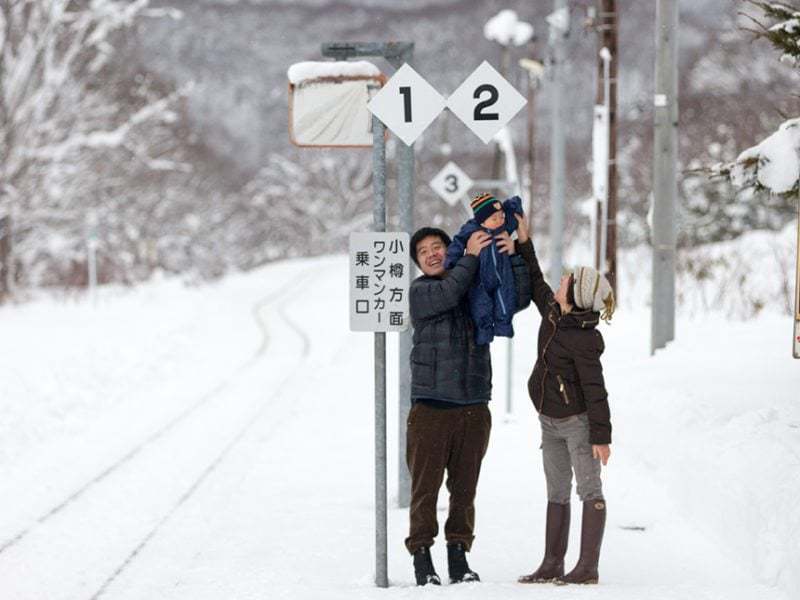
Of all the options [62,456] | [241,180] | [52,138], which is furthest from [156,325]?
[241,180]

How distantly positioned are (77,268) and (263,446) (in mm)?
28047

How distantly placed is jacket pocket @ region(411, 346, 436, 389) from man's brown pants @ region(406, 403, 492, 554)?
140mm

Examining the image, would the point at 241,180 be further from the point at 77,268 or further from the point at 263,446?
the point at 263,446

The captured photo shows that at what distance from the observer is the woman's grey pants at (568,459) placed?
557 cm

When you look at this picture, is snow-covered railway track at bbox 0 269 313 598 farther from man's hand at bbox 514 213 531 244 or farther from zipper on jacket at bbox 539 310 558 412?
man's hand at bbox 514 213 531 244

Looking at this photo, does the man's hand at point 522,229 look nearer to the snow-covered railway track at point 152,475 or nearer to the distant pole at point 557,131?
the snow-covered railway track at point 152,475

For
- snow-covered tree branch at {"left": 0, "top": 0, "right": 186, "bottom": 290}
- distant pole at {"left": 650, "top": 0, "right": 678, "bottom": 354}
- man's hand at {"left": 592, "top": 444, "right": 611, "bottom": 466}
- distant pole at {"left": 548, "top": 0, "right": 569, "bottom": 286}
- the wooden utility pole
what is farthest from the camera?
snow-covered tree branch at {"left": 0, "top": 0, "right": 186, "bottom": 290}

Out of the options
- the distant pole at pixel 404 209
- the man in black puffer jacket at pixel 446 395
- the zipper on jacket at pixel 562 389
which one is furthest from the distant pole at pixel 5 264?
the zipper on jacket at pixel 562 389

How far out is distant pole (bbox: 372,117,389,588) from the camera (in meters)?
5.62

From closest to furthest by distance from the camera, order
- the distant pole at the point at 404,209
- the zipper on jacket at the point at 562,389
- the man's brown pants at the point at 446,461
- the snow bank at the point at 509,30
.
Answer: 1. the zipper on jacket at the point at 562,389
2. the man's brown pants at the point at 446,461
3. the distant pole at the point at 404,209
4. the snow bank at the point at 509,30

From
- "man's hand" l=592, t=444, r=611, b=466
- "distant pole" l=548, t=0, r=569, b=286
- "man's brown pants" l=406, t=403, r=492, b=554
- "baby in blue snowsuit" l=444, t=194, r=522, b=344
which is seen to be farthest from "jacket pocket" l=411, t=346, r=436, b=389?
"distant pole" l=548, t=0, r=569, b=286

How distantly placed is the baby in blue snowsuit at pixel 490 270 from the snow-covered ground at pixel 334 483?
1.37 m

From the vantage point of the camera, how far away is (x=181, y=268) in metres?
48.6

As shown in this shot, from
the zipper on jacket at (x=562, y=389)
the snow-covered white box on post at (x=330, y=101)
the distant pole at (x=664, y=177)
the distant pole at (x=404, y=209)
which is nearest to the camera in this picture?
the zipper on jacket at (x=562, y=389)
